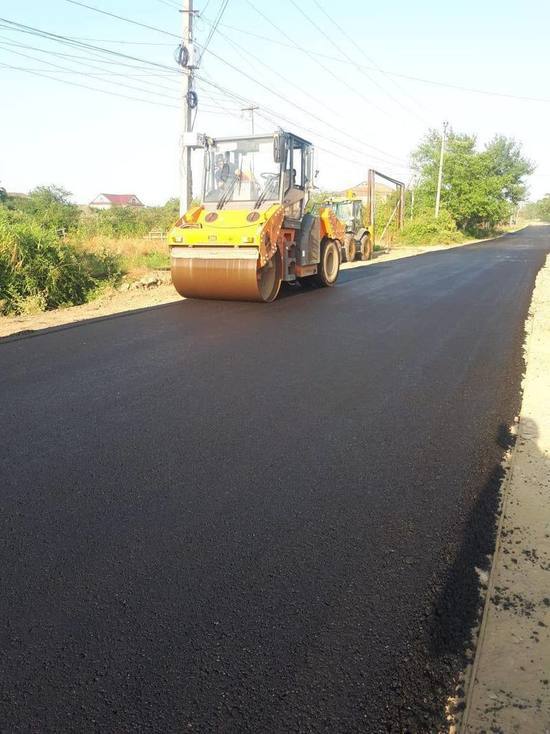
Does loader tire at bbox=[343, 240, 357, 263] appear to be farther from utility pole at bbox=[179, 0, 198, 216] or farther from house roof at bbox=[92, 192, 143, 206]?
house roof at bbox=[92, 192, 143, 206]

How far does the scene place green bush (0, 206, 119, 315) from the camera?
11.1 meters

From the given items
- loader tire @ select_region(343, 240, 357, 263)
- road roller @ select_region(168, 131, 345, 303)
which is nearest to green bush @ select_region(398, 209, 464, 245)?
loader tire @ select_region(343, 240, 357, 263)

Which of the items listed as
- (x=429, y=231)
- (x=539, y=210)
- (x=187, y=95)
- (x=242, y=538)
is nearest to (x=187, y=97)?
(x=187, y=95)

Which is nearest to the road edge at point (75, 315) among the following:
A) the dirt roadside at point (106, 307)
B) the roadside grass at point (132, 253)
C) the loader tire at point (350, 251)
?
the dirt roadside at point (106, 307)

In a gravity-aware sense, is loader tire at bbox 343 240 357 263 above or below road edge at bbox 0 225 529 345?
above

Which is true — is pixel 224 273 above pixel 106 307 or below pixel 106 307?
above

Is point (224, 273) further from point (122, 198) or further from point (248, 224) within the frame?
point (122, 198)

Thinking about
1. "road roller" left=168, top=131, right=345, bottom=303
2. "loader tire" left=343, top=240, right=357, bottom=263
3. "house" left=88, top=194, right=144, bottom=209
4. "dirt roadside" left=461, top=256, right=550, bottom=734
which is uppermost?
"house" left=88, top=194, right=144, bottom=209

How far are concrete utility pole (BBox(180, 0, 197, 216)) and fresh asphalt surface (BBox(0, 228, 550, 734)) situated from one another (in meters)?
9.63

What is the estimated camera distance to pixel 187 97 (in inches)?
618

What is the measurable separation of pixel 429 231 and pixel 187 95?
27.2 metres

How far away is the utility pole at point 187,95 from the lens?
48.9ft

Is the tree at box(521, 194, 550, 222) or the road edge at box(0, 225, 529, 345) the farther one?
the tree at box(521, 194, 550, 222)

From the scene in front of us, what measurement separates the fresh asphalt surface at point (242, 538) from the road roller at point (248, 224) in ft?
13.0
